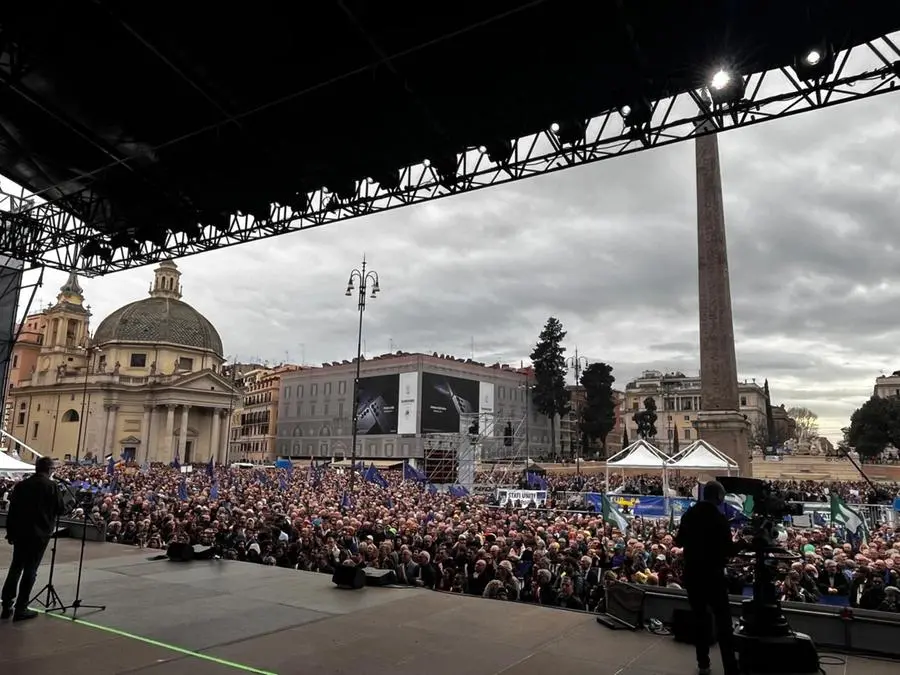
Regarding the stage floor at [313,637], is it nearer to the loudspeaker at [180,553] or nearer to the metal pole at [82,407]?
the loudspeaker at [180,553]

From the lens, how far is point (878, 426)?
2288 inches

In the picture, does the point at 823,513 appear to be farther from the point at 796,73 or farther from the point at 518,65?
the point at 518,65

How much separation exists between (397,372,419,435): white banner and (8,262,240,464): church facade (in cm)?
2203

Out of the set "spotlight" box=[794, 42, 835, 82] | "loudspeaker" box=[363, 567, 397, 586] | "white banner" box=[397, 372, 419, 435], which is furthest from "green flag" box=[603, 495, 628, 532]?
"white banner" box=[397, 372, 419, 435]

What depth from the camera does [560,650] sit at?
584cm

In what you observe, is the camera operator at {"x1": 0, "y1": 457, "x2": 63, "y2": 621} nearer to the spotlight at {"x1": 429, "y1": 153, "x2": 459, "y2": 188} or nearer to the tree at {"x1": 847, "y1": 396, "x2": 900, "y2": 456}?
the spotlight at {"x1": 429, "y1": 153, "x2": 459, "y2": 188}

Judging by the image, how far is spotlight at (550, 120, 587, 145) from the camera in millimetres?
9367

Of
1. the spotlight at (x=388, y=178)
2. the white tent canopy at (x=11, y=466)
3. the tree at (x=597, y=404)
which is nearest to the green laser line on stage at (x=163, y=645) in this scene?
the spotlight at (x=388, y=178)

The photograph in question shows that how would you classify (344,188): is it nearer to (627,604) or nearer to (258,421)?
(627,604)

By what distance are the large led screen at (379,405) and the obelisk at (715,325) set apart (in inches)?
1990

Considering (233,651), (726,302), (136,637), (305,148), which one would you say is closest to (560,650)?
(233,651)

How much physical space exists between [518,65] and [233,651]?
765 centimetres

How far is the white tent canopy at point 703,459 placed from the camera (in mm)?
20552

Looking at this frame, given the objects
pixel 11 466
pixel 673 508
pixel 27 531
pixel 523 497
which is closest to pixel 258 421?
pixel 523 497
